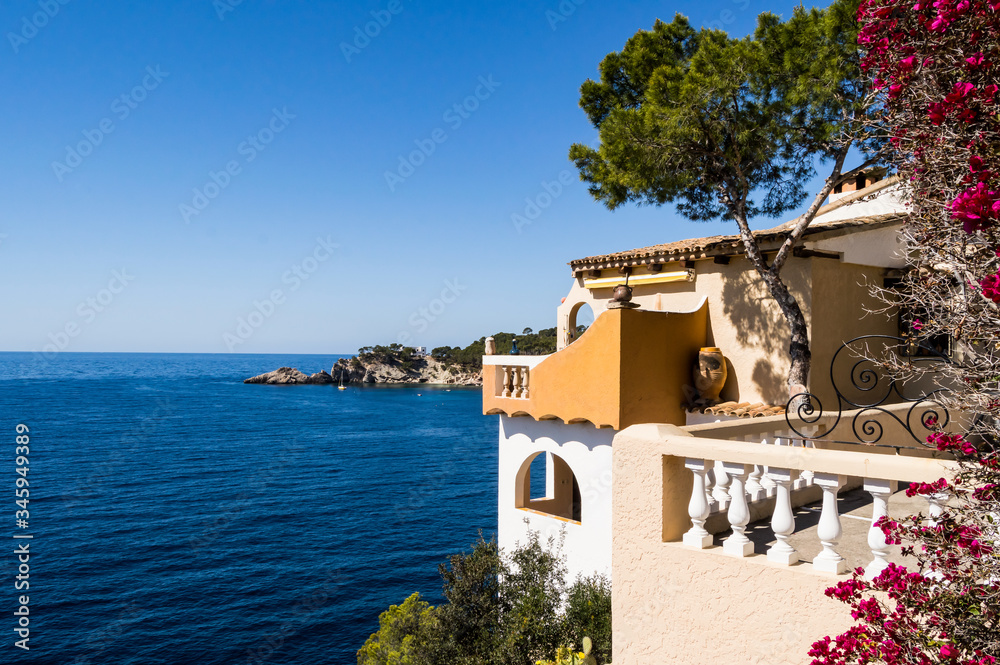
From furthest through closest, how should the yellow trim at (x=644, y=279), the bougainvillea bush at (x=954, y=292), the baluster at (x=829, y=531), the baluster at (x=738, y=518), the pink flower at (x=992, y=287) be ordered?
1. the yellow trim at (x=644, y=279)
2. the baluster at (x=738, y=518)
3. the baluster at (x=829, y=531)
4. the bougainvillea bush at (x=954, y=292)
5. the pink flower at (x=992, y=287)

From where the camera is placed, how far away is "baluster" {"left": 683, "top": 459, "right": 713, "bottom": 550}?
181 inches

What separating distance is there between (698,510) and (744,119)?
38.3 ft

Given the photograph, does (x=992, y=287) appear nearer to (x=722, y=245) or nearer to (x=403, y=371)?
(x=722, y=245)

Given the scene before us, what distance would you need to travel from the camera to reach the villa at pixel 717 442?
13.8 feet

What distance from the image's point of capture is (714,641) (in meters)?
4.43

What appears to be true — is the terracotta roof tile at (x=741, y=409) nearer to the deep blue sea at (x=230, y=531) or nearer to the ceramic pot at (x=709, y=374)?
the ceramic pot at (x=709, y=374)

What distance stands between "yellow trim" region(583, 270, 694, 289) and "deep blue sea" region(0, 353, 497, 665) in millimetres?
18380

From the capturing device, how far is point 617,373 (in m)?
12.4

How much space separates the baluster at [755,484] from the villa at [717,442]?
23mm

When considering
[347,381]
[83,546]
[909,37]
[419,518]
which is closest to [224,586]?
[83,546]

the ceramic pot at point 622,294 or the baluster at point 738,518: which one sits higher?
the ceramic pot at point 622,294

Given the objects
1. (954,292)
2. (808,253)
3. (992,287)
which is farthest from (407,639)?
(992,287)

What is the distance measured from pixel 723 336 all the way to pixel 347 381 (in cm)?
13531

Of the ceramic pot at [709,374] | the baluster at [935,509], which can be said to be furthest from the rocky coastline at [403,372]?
the baluster at [935,509]
